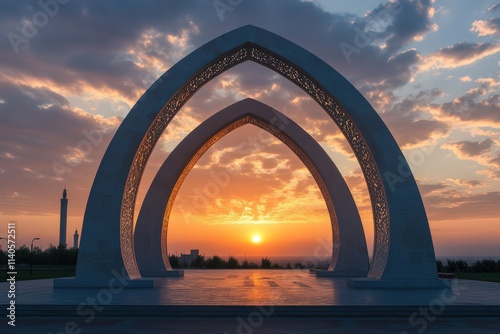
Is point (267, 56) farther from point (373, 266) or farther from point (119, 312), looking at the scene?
point (119, 312)

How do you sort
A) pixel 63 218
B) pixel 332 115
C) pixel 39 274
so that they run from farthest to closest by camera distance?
pixel 63 218, pixel 39 274, pixel 332 115

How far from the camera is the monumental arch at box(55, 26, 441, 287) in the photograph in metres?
14.8

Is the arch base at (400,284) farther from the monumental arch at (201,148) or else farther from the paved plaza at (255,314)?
the monumental arch at (201,148)

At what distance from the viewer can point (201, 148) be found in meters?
23.3

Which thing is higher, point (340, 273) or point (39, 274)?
point (39, 274)

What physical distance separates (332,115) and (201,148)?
27.1 feet

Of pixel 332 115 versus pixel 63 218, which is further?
pixel 63 218

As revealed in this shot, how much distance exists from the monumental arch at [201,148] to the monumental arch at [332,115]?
585 cm

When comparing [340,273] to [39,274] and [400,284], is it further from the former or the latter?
[39,274]

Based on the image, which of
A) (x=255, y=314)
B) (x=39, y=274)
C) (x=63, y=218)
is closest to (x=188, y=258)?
(x=39, y=274)

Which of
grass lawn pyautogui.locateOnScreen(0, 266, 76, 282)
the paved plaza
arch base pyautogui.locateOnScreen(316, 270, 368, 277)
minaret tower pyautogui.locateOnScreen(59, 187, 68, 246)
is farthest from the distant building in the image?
the paved plaza

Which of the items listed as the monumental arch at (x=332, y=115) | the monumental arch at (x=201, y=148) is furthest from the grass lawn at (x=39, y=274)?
the monumental arch at (x=332, y=115)

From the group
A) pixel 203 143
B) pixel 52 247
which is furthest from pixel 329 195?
pixel 52 247

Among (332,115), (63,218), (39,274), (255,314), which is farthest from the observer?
(63,218)
